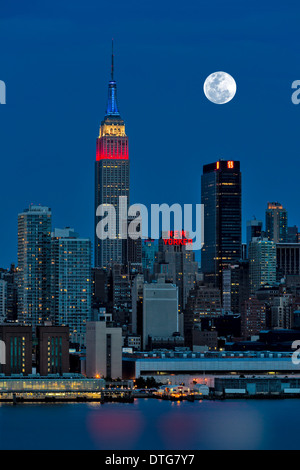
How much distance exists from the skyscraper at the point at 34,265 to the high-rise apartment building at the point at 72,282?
1957mm

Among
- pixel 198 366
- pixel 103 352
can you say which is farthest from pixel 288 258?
pixel 103 352

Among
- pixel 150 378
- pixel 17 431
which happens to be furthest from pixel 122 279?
pixel 17 431

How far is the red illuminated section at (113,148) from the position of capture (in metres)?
126

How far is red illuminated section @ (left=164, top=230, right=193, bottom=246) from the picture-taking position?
10888 cm

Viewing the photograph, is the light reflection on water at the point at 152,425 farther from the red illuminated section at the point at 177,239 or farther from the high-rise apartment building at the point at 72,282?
the red illuminated section at the point at 177,239

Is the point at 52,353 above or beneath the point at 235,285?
beneath

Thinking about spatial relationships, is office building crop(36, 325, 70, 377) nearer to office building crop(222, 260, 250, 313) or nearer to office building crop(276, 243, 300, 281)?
office building crop(222, 260, 250, 313)

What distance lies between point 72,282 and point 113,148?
3896 centimetres

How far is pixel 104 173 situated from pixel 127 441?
269ft

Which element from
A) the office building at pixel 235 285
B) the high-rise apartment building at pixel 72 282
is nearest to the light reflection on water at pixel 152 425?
the high-rise apartment building at pixel 72 282

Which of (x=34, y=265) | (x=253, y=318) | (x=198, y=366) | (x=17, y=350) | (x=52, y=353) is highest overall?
(x=34, y=265)

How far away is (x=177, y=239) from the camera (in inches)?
4321

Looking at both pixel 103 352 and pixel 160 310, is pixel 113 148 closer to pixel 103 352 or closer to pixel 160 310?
pixel 160 310

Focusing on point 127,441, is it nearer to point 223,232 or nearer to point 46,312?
point 46,312
